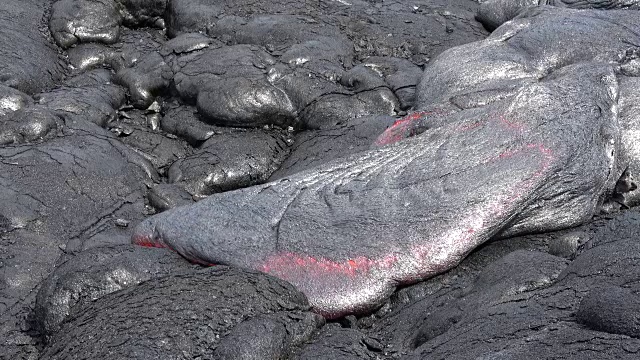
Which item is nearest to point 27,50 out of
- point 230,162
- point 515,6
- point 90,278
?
point 230,162

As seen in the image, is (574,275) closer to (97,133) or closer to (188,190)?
(188,190)

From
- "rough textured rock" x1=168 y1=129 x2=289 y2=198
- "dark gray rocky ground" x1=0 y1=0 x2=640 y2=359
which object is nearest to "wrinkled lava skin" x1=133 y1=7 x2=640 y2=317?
"dark gray rocky ground" x1=0 y1=0 x2=640 y2=359

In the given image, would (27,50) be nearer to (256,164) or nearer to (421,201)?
(256,164)

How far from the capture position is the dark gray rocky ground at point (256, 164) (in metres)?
3.69

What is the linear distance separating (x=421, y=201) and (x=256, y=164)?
260 centimetres

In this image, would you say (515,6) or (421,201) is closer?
(421,201)

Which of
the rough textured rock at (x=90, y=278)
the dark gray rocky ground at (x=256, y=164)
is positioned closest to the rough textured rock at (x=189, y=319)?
the dark gray rocky ground at (x=256, y=164)

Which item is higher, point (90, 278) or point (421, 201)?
point (421, 201)

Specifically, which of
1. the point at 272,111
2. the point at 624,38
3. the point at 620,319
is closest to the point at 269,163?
the point at 272,111

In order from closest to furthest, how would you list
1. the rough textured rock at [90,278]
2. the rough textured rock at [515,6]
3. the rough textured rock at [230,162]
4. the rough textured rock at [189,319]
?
1. the rough textured rock at [189,319]
2. the rough textured rock at [90,278]
3. the rough textured rock at [230,162]
4. the rough textured rock at [515,6]

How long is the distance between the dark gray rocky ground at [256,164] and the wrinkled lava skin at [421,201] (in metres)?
0.04

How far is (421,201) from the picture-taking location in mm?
4516

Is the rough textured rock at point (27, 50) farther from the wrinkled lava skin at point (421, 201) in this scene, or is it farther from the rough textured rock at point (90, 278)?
the rough textured rock at point (90, 278)

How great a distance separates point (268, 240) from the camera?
4691 mm
